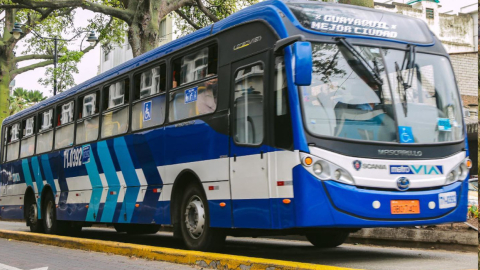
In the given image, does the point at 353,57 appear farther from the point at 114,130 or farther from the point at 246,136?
the point at 114,130

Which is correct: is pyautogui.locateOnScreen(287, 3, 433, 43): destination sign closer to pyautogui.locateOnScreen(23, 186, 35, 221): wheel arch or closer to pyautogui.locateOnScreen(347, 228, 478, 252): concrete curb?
pyautogui.locateOnScreen(347, 228, 478, 252): concrete curb

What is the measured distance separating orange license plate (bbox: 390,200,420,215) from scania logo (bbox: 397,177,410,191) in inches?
5.9

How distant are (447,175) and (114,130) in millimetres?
6371

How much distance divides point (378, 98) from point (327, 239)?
11.0ft

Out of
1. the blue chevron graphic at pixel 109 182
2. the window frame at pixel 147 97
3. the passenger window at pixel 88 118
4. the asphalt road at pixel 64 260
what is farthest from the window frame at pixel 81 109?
the asphalt road at pixel 64 260

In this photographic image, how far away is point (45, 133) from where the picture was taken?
645 inches

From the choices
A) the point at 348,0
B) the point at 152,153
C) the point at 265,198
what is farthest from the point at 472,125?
the point at 265,198

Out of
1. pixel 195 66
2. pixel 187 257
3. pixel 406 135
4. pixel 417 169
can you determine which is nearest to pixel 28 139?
pixel 195 66

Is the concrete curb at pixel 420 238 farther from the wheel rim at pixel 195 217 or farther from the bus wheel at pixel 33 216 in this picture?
the bus wheel at pixel 33 216

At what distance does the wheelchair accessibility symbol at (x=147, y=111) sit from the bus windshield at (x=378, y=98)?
12.8ft

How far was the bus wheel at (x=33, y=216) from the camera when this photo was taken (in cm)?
1670

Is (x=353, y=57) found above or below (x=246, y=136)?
above

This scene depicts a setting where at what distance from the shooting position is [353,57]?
8.14 m

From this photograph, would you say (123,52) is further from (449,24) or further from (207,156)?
(207,156)
